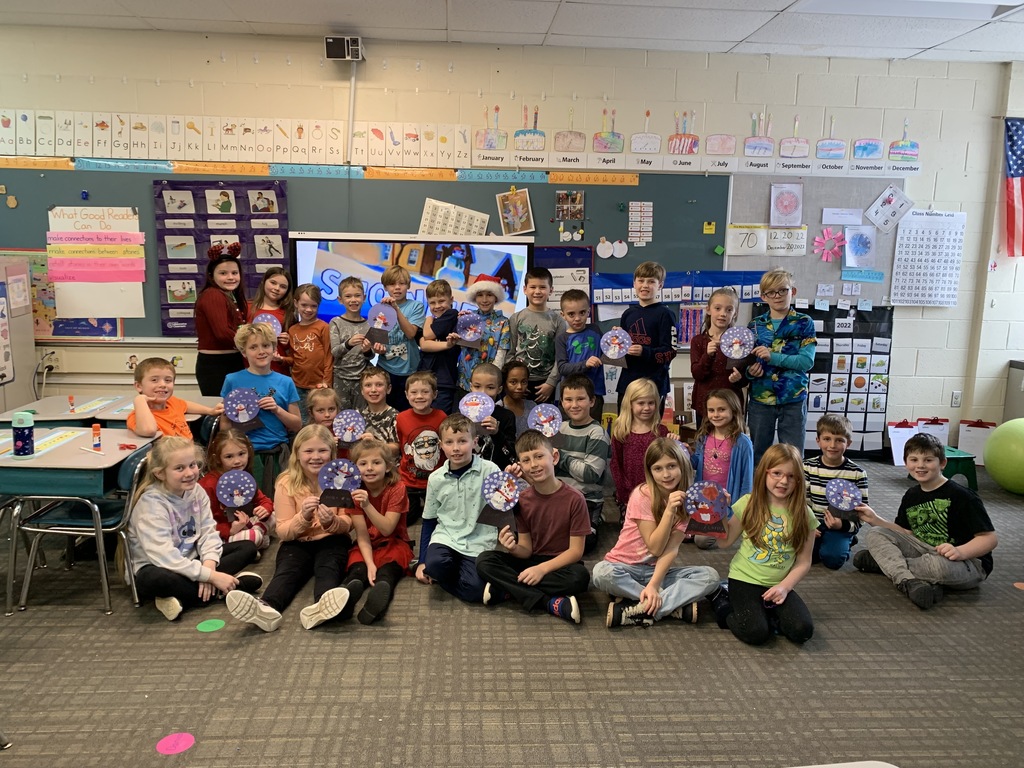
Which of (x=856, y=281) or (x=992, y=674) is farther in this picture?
(x=856, y=281)

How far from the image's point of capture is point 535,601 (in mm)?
2887

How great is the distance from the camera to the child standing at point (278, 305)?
13.8ft

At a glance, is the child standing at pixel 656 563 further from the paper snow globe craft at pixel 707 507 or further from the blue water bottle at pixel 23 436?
the blue water bottle at pixel 23 436

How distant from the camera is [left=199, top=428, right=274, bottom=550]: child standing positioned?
338 cm

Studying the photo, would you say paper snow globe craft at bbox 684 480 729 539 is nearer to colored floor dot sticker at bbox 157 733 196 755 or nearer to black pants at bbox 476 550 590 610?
black pants at bbox 476 550 590 610

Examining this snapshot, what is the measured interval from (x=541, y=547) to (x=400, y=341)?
Result: 67.3 inches

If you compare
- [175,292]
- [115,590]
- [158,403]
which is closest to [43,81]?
[175,292]

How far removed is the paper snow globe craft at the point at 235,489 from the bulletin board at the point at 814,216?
363 cm

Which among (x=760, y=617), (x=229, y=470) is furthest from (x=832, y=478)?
(x=229, y=470)

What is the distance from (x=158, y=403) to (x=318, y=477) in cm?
103

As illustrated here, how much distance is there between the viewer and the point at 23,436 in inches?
111

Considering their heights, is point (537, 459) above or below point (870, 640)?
above

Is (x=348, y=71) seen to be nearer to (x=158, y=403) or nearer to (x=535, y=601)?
(x=158, y=403)

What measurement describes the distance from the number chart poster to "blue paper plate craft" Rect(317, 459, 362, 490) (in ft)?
7.89
